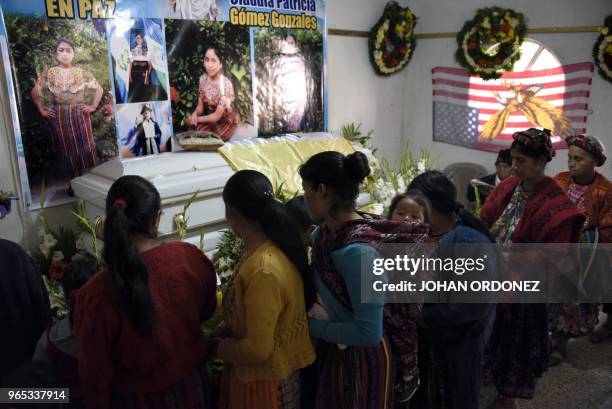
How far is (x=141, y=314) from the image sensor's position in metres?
1.12

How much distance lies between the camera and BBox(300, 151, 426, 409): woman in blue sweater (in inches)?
49.9

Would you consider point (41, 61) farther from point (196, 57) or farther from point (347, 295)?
point (347, 295)

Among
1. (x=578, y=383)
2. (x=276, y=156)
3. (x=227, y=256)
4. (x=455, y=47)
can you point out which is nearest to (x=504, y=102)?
(x=455, y=47)

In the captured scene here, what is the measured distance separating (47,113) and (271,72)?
1.67 meters

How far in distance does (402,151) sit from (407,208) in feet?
12.0

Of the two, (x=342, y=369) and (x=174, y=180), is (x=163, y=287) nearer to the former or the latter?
(x=342, y=369)

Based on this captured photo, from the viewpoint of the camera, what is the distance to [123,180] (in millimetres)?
1220

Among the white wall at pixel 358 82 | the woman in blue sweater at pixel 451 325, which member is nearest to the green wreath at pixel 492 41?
the white wall at pixel 358 82

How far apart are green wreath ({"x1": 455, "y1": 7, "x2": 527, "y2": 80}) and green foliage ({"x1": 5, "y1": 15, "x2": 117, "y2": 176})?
324cm

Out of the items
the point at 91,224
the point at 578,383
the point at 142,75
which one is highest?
the point at 142,75

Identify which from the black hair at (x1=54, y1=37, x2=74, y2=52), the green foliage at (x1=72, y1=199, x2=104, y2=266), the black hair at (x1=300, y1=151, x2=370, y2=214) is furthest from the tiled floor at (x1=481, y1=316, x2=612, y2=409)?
the black hair at (x1=54, y1=37, x2=74, y2=52)

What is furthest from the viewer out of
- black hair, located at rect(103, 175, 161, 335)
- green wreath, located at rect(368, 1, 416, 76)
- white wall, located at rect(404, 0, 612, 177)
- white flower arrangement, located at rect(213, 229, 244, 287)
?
green wreath, located at rect(368, 1, 416, 76)

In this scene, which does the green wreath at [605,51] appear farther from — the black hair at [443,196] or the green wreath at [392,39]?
the black hair at [443,196]

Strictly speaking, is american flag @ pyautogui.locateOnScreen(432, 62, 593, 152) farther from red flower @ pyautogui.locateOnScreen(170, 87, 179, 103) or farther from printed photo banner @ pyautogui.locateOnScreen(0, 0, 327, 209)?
red flower @ pyautogui.locateOnScreen(170, 87, 179, 103)
